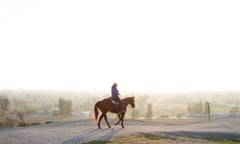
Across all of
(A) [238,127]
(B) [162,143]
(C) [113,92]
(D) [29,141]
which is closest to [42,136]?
(D) [29,141]

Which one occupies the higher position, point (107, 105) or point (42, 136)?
point (107, 105)

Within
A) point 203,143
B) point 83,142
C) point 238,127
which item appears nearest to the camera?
point 83,142

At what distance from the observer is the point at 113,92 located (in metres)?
23.6

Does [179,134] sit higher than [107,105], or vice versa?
[107,105]

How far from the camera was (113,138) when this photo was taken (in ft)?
62.7

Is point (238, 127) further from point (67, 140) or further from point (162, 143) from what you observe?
point (67, 140)

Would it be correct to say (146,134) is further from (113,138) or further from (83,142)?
A: (83,142)

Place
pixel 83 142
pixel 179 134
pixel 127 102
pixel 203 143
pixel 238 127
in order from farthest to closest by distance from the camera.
A: pixel 238 127 → pixel 127 102 → pixel 179 134 → pixel 203 143 → pixel 83 142

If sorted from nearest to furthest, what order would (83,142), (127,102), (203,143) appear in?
(83,142), (203,143), (127,102)

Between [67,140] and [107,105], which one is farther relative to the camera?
[107,105]

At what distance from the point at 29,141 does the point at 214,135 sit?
1286cm

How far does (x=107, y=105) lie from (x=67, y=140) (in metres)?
5.08

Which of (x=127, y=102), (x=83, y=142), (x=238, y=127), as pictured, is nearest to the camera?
(x=83, y=142)

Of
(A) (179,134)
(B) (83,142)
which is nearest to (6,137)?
(B) (83,142)
